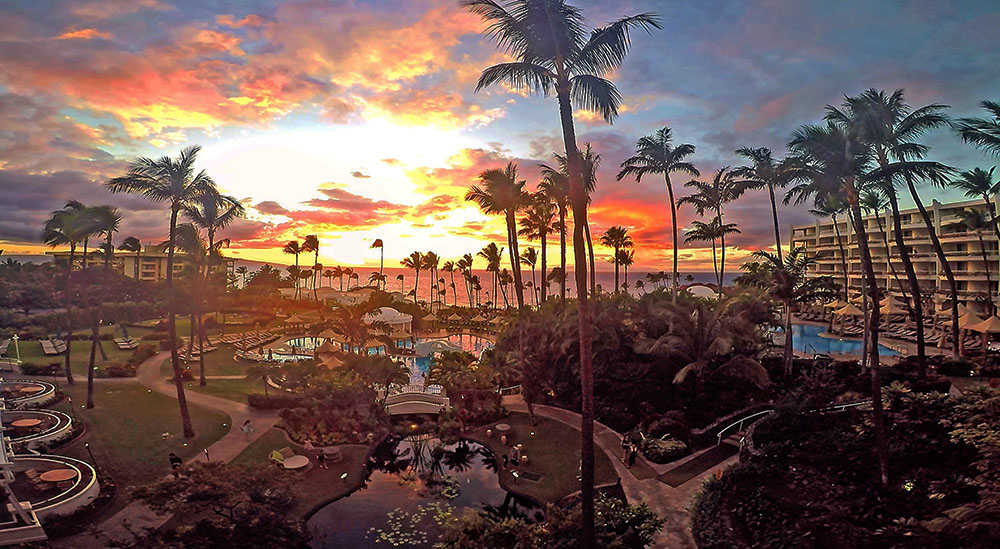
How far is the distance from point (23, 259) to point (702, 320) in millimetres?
131557

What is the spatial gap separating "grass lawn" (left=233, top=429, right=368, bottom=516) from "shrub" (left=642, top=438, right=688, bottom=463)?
41.0ft

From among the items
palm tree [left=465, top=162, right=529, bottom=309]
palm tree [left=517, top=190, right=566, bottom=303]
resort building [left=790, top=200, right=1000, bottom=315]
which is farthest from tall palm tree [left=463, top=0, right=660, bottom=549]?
resort building [left=790, top=200, right=1000, bottom=315]

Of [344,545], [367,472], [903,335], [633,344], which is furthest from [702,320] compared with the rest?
[903,335]

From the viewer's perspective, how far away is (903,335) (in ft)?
159

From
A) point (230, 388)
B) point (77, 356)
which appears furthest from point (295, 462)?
point (77, 356)

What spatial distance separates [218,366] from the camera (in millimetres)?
40406

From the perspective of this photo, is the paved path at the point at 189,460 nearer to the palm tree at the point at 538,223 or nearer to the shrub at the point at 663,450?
the shrub at the point at 663,450

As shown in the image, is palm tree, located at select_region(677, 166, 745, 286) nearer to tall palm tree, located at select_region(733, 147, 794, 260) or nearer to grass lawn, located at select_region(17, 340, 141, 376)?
tall palm tree, located at select_region(733, 147, 794, 260)

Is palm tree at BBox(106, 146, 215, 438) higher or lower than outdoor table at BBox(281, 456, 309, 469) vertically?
higher

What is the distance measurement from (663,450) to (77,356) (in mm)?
46862

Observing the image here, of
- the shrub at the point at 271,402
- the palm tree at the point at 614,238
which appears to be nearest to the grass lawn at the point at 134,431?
the shrub at the point at 271,402

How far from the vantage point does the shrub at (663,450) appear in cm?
2011

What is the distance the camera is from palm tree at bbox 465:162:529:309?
30.8 metres

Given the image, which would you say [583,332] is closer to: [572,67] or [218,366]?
[572,67]
